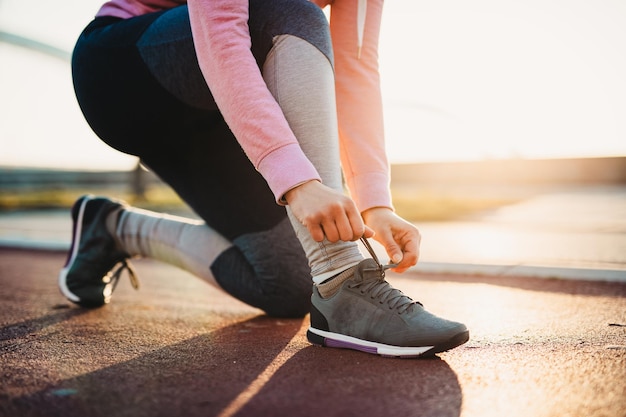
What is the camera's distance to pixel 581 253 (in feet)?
10.1

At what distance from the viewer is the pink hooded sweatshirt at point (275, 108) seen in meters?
1.07

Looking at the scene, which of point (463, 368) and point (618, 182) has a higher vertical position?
point (463, 368)

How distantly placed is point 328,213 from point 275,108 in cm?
25

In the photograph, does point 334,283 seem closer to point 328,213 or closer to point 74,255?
point 328,213

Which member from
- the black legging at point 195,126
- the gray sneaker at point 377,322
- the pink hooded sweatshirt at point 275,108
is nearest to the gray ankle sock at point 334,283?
the gray sneaker at point 377,322

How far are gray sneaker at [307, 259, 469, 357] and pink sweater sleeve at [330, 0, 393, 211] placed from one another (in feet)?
0.99

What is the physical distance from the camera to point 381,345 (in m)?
1.17

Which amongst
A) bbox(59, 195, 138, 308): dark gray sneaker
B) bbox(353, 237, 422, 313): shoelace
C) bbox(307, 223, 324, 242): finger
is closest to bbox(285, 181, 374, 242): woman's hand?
bbox(307, 223, 324, 242): finger

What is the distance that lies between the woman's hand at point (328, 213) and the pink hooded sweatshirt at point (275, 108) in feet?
0.11

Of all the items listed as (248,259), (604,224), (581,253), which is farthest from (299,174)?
(604,224)

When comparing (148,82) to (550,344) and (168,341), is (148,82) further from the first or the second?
(550,344)

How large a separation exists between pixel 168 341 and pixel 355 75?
0.83 m

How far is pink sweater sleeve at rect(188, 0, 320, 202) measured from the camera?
1063 millimetres

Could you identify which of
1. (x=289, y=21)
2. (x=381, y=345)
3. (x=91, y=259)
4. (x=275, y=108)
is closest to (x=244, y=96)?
(x=275, y=108)
